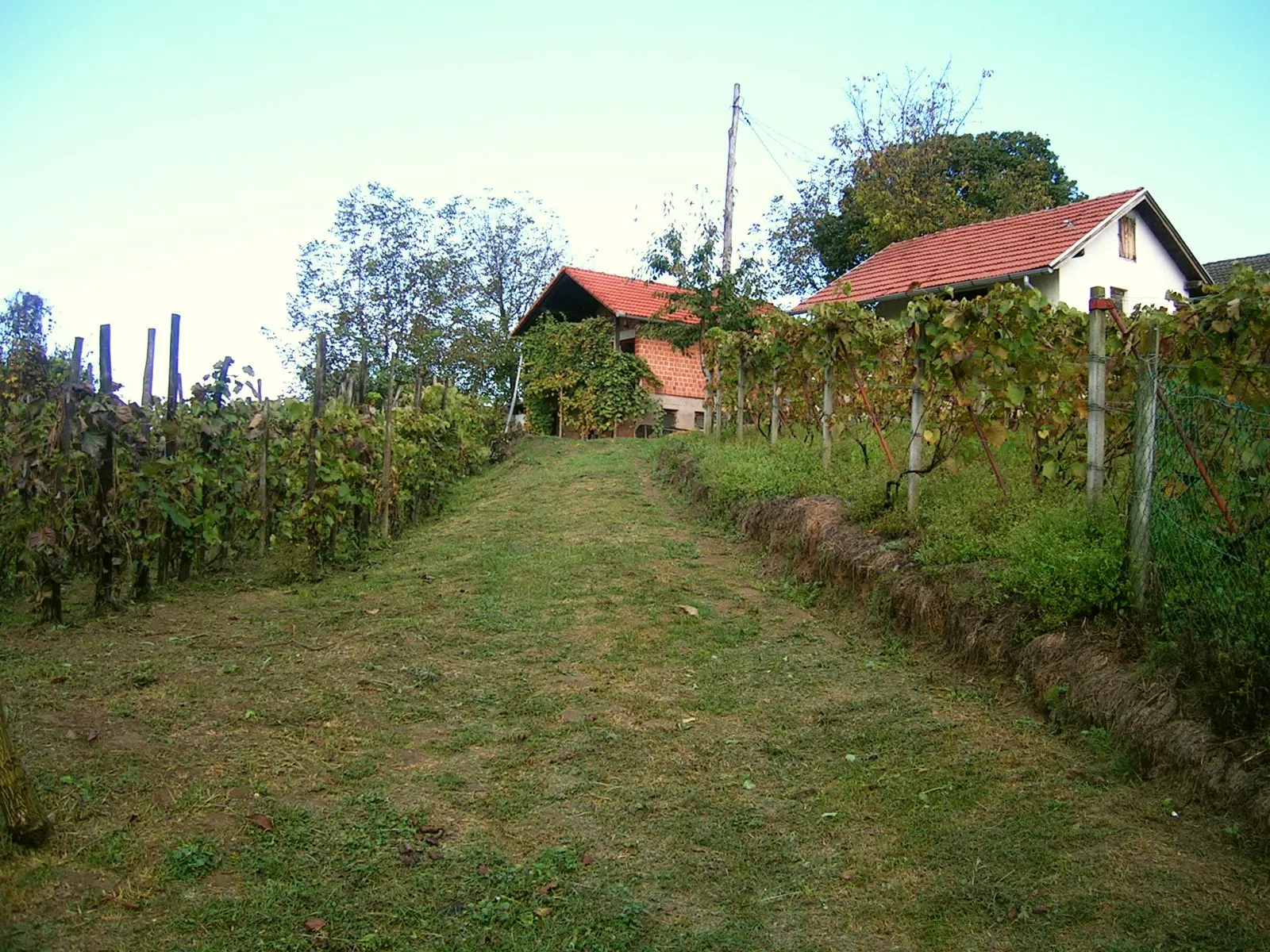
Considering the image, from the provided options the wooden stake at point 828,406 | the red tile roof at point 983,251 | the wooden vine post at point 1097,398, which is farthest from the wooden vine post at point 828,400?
the red tile roof at point 983,251

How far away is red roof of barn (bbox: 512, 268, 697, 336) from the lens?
23.5m

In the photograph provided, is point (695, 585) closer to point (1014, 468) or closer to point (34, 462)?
point (1014, 468)

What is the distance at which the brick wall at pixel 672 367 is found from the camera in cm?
2378

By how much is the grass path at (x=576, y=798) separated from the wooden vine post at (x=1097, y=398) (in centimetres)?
140

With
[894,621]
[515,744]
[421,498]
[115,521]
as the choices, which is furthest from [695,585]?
[421,498]

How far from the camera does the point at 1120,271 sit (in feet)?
61.0

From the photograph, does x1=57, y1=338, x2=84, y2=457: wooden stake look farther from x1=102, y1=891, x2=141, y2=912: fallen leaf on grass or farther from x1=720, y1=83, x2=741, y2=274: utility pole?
x1=720, y1=83, x2=741, y2=274: utility pole

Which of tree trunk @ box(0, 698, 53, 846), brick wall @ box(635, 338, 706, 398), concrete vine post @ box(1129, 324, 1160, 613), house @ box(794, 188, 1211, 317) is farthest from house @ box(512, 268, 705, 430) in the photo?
tree trunk @ box(0, 698, 53, 846)

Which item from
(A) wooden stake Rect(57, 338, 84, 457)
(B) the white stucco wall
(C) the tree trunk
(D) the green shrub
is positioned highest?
(B) the white stucco wall

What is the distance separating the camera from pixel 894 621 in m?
6.41

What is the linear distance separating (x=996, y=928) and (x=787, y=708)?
215 cm

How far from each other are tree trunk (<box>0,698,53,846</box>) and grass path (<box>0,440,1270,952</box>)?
72mm

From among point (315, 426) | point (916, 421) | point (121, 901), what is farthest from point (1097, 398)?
point (315, 426)

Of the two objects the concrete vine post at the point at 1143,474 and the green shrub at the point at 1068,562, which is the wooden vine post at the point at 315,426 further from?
the concrete vine post at the point at 1143,474
